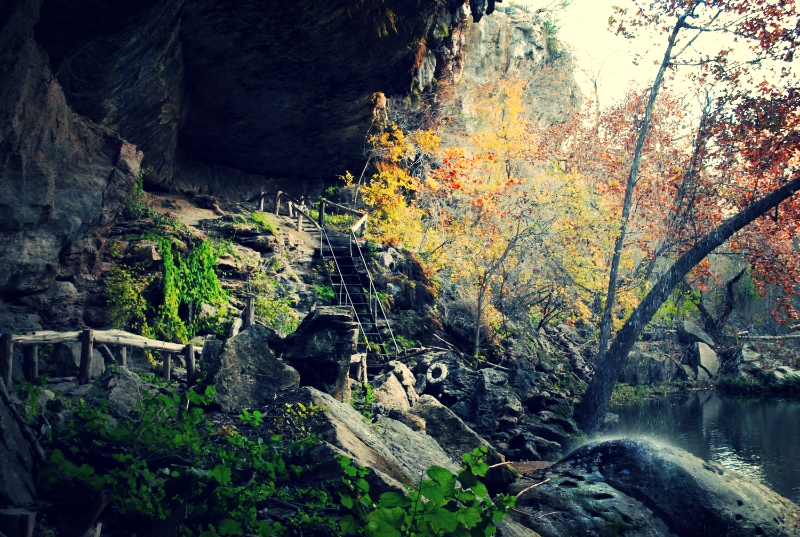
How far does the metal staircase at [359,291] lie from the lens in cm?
1575

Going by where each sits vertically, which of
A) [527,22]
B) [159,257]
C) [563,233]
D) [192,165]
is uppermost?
[527,22]

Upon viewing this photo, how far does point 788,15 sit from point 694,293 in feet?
31.9

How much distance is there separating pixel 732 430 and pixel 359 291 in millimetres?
10503

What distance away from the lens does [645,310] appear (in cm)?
1616

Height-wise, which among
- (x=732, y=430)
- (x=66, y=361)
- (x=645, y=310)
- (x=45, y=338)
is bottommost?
(x=732, y=430)

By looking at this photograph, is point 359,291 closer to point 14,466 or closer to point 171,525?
point 14,466

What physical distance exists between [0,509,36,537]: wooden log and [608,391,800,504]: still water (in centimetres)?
1114

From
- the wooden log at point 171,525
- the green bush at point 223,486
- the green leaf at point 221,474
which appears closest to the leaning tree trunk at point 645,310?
the green bush at point 223,486

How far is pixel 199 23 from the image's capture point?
545 inches

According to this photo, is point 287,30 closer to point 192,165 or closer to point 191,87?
point 191,87

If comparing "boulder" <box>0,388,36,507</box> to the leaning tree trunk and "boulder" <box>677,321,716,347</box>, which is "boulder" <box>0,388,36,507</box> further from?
"boulder" <box>677,321,716,347</box>

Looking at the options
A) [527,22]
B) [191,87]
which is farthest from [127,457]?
[527,22]

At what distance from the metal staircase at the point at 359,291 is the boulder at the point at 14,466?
10.1 metres

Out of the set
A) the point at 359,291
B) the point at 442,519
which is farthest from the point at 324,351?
the point at 359,291
